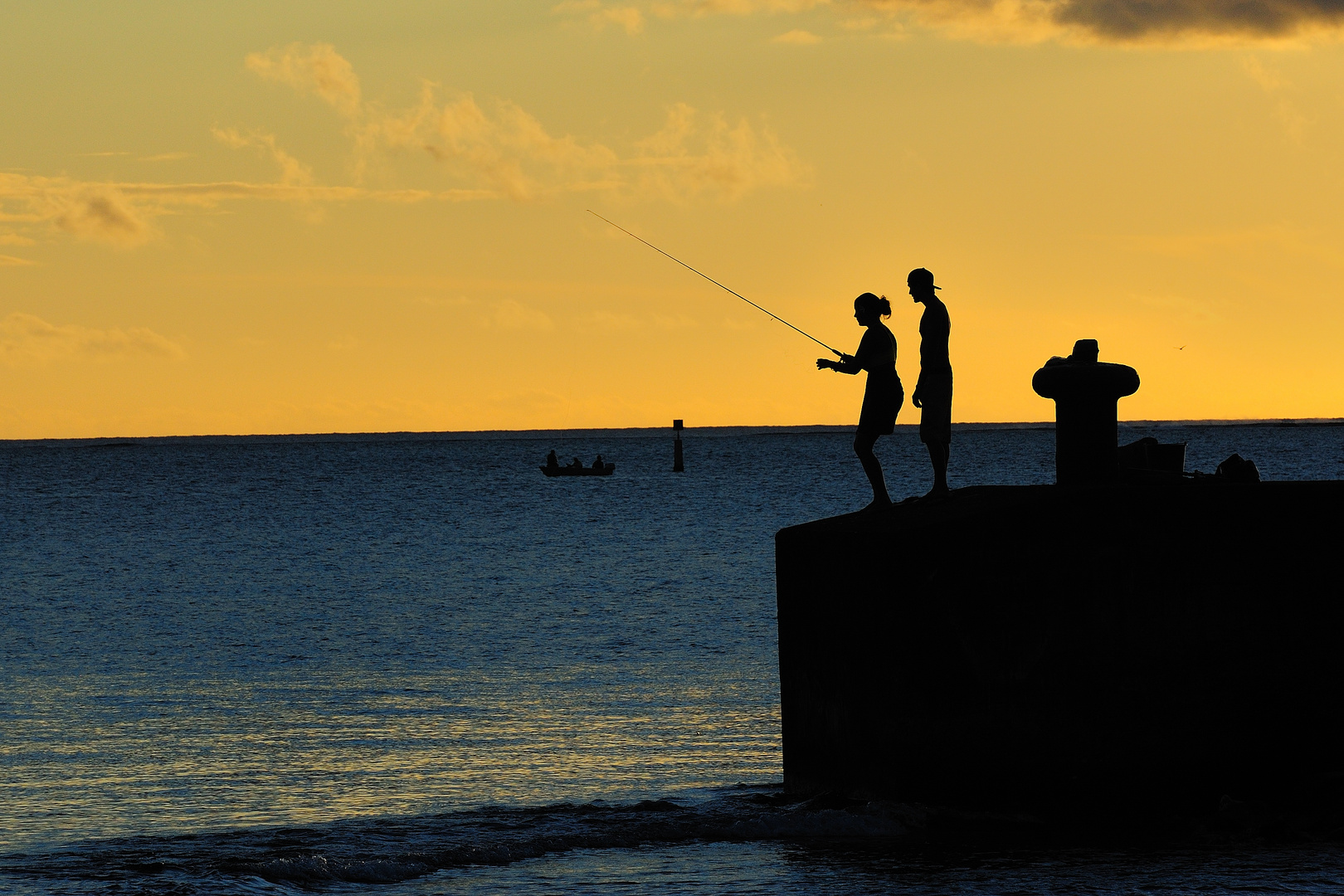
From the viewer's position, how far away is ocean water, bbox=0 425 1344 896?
888 cm

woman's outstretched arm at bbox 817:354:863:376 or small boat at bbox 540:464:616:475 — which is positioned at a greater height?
small boat at bbox 540:464:616:475

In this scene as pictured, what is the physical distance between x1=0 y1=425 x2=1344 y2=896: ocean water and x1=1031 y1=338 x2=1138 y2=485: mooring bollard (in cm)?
214

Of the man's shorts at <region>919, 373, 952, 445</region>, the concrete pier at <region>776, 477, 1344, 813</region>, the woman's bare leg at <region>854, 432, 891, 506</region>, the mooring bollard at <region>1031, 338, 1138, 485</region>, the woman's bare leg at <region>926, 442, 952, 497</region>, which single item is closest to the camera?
the concrete pier at <region>776, 477, 1344, 813</region>

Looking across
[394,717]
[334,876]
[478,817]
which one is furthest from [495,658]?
[334,876]

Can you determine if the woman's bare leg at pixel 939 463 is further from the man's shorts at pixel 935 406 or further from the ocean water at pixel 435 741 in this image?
the ocean water at pixel 435 741

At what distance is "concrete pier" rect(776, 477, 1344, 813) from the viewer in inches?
344

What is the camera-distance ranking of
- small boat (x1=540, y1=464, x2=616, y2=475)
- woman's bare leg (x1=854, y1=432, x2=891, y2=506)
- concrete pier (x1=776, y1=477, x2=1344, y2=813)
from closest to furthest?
1. concrete pier (x1=776, y1=477, x2=1344, y2=813)
2. woman's bare leg (x1=854, y1=432, x2=891, y2=506)
3. small boat (x1=540, y1=464, x2=616, y2=475)

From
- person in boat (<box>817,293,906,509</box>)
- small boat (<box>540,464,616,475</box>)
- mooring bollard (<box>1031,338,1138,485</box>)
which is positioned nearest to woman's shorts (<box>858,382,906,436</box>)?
person in boat (<box>817,293,906,509</box>)

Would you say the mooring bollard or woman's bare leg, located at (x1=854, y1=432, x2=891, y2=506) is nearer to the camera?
the mooring bollard

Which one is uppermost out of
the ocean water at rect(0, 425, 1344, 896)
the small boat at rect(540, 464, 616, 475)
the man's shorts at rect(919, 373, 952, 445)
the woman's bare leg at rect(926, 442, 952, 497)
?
the small boat at rect(540, 464, 616, 475)

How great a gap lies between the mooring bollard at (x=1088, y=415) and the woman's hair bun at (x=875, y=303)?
1.14 m

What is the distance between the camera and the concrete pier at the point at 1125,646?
28.6 feet

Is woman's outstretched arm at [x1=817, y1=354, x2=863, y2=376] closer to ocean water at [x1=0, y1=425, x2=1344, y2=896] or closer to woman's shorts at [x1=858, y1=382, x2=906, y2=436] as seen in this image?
woman's shorts at [x1=858, y1=382, x2=906, y2=436]

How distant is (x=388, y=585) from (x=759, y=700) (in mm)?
20412
